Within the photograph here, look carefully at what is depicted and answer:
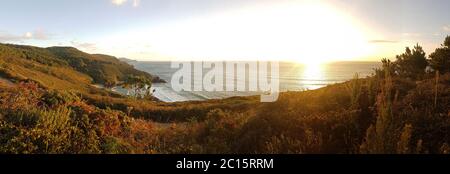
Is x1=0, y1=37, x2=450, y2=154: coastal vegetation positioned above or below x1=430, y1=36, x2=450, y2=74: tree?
below

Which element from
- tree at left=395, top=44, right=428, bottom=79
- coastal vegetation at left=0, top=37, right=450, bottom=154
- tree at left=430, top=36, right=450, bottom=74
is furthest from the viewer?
tree at left=395, top=44, right=428, bottom=79

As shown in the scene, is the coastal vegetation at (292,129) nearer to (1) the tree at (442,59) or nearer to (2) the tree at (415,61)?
(1) the tree at (442,59)

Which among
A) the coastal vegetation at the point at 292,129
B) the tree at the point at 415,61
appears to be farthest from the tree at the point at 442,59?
the coastal vegetation at the point at 292,129

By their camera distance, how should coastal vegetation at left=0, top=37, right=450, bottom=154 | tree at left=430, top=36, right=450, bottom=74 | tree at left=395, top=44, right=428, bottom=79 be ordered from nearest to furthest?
1. coastal vegetation at left=0, top=37, right=450, bottom=154
2. tree at left=430, top=36, right=450, bottom=74
3. tree at left=395, top=44, right=428, bottom=79

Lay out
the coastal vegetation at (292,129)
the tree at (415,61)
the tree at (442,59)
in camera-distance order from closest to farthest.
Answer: the coastal vegetation at (292,129)
the tree at (442,59)
the tree at (415,61)

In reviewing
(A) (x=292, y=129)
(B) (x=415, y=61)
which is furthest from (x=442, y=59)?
(A) (x=292, y=129)

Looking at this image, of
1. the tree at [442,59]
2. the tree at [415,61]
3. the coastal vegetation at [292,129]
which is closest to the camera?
the coastal vegetation at [292,129]

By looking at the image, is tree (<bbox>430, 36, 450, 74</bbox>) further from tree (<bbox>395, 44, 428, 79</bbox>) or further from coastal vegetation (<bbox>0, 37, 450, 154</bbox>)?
coastal vegetation (<bbox>0, 37, 450, 154</bbox>)

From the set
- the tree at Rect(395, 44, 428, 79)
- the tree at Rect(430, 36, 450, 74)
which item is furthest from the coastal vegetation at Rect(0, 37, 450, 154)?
the tree at Rect(395, 44, 428, 79)

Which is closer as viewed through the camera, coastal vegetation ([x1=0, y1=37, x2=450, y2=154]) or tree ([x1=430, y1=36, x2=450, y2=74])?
coastal vegetation ([x1=0, y1=37, x2=450, y2=154])
